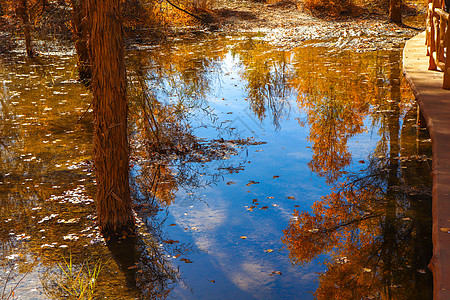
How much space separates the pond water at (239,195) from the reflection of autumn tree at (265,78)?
0.08m

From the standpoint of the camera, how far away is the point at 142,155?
7.77 m

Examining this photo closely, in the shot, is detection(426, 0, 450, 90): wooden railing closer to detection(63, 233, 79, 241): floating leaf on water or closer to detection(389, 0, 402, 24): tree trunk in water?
detection(63, 233, 79, 241): floating leaf on water

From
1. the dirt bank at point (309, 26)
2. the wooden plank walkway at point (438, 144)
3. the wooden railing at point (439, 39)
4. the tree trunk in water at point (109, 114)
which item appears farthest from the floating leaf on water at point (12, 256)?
the dirt bank at point (309, 26)

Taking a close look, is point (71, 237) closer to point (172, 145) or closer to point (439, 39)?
point (172, 145)

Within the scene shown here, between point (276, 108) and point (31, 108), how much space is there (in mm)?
5721

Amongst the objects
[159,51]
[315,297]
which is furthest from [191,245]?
[159,51]

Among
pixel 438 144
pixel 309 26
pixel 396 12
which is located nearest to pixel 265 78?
pixel 438 144

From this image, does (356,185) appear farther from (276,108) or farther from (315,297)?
(276,108)

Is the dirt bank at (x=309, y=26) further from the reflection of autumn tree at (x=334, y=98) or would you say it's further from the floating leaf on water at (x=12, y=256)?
the floating leaf on water at (x=12, y=256)

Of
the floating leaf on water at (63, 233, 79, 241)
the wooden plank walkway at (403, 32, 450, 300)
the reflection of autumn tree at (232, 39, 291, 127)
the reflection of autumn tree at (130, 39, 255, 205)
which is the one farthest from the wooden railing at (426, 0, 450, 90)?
the floating leaf on water at (63, 233, 79, 241)

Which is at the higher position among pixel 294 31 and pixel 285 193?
pixel 294 31

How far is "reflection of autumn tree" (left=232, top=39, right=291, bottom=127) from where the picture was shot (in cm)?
1013

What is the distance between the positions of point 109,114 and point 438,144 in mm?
3569

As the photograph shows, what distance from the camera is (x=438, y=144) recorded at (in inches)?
197
